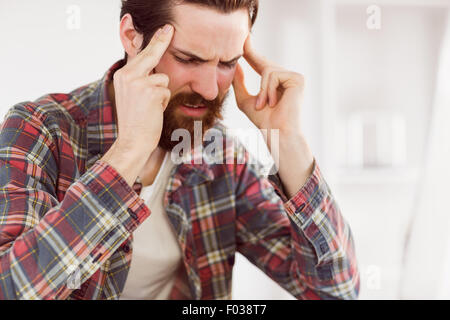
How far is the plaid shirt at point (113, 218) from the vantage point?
62cm

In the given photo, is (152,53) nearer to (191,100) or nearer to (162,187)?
(191,100)

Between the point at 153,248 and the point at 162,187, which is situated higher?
the point at 162,187

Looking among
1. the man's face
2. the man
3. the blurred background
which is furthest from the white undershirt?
the blurred background

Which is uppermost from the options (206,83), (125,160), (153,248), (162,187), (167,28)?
(167,28)

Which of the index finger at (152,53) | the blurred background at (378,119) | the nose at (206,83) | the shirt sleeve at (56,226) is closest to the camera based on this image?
the shirt sleeve at (56,226)

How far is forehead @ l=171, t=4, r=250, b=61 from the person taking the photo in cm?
79

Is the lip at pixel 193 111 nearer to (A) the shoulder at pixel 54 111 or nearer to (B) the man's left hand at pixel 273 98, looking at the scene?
(B) the man's left hand at pixel 273 98

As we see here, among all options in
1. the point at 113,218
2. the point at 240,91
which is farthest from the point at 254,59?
the point at 113,218

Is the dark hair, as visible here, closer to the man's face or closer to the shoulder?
the man's face

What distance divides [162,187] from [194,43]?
0.31 meters

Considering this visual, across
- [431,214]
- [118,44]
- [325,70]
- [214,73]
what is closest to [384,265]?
[431,214]

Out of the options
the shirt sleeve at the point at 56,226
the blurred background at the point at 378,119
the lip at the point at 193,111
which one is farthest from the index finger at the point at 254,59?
the shirt sleeve at the point at 56,226

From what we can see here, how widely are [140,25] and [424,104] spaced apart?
0.90m

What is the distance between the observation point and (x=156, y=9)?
32.3 inches
